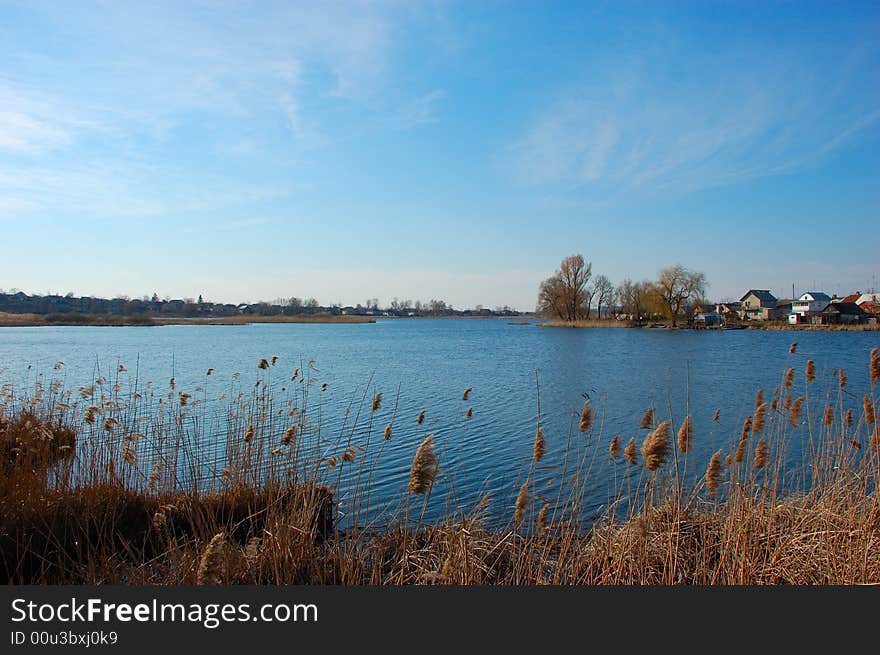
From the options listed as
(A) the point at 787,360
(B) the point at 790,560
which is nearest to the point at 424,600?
(B) the point at 790,560

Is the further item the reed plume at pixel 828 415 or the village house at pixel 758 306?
the village house at pixel 758 306

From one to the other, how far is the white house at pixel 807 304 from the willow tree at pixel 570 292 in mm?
33616

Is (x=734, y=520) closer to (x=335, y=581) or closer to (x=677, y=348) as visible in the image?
(x=335, y=581)

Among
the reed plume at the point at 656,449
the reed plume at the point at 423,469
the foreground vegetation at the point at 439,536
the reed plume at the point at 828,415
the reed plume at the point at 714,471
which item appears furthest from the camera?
the reed plume at the point at 828,415

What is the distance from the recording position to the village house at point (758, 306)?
105 meters

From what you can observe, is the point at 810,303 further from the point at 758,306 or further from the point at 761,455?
the point at 761,455

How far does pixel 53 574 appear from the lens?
17.6 ft

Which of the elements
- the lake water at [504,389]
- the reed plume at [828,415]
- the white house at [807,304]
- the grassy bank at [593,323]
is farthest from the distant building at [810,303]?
the reed plume at [828,415]

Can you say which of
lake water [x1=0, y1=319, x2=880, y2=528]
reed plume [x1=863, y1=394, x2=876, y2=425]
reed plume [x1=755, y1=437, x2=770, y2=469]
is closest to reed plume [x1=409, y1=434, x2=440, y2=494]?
lake water [x1=0, y1=319, x2=880, y2=528]

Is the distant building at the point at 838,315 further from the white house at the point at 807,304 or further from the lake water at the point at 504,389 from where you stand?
the lake water at the point at 504,389

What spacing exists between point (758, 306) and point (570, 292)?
43.4 metres

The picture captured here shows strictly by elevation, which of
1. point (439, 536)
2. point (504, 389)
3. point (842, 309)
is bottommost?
point (504, 389)

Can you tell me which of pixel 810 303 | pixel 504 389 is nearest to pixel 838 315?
pixel 810 303

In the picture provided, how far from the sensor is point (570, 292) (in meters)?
92.3
